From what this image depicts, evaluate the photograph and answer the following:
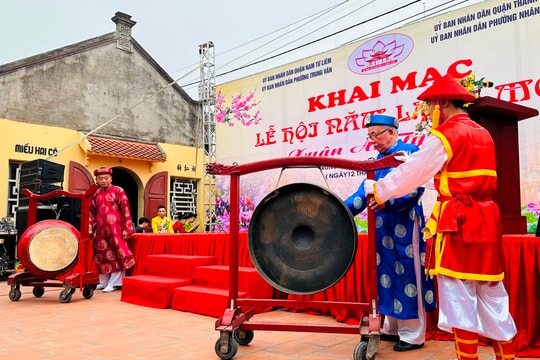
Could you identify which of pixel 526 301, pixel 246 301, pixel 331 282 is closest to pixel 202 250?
pixel 246 301

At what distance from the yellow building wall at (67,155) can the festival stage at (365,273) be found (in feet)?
13.8

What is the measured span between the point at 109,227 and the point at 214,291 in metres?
1.93

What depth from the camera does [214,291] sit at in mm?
3699

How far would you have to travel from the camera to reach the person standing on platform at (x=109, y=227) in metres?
5.03

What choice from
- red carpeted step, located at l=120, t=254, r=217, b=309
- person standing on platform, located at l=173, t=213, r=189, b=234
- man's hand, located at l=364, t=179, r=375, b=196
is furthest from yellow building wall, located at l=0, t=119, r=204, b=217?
man's hand, located at l=364, t=179, r=375, b=196

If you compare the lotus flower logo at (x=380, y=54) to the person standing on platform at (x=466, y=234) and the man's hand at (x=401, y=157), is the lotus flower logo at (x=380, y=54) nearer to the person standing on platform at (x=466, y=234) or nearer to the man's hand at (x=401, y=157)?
the man's hand at (x=401, y=157)

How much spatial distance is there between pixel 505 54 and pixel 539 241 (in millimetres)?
3342

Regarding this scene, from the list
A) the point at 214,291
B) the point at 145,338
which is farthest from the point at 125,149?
the point at 145,338

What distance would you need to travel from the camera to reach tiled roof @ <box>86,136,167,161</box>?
9.74 metres

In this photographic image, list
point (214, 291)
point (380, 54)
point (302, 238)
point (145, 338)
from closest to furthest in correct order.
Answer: point (302, 238) < point (145, 338) < point (214, 291) < point (380, 54)

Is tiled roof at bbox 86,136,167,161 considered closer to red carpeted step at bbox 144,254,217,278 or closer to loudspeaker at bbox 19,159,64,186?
loudspeaker at bbox 19,159,64,186

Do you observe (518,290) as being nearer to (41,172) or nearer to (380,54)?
(380,54)

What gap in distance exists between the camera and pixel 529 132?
4.75 metres

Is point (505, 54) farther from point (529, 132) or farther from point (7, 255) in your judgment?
point (7, 255)
